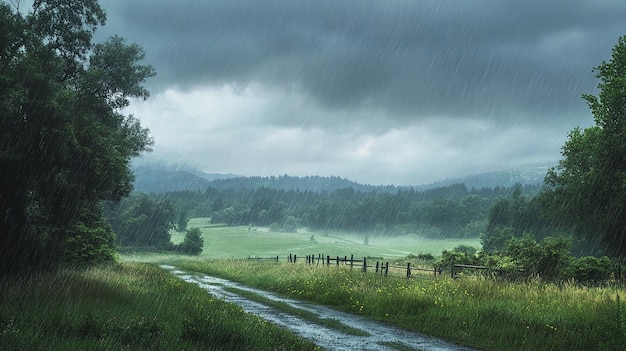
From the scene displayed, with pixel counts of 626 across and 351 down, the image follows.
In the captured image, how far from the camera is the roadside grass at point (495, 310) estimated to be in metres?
12.1

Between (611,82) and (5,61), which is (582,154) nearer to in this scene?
(611,82)

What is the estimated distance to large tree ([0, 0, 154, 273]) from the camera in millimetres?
19344

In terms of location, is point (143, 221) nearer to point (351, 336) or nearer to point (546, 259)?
point (546, 259)

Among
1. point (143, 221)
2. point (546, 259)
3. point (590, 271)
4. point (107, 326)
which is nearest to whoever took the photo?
point (107, 326)

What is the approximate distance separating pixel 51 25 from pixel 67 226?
13.1 meters

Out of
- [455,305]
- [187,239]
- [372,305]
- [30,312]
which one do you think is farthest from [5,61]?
[187,239]

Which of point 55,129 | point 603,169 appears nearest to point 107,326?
point 55,129

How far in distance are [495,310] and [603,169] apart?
1161 inches

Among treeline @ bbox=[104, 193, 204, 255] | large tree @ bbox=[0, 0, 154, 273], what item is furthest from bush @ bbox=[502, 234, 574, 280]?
treeline @ bbox=[104, 193, 204, 255]

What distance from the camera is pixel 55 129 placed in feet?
67.6

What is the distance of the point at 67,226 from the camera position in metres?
27.0

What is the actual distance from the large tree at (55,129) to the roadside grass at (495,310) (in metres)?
13.3

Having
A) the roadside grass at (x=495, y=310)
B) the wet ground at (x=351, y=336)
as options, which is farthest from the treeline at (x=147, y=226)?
the wet ground at (x=351, y=336)

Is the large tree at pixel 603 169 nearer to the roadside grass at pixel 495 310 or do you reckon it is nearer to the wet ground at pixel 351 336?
the roadside grass at pixel 495 310
